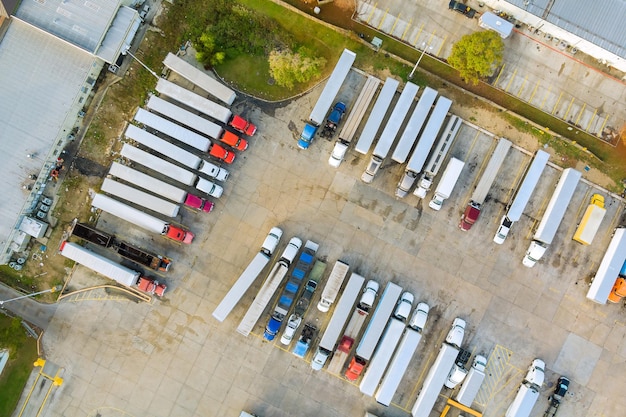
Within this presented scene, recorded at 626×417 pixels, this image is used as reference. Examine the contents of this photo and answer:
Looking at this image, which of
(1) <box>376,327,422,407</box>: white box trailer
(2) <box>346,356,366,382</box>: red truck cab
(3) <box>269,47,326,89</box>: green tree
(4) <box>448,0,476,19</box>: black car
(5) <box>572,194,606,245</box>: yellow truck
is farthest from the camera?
(4) <box>448,0,476,19</box>: black car

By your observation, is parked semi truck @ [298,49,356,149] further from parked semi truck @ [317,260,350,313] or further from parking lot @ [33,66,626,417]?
parked semi truck @ [317,260,350,313]

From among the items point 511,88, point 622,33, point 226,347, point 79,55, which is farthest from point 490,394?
point 79,55

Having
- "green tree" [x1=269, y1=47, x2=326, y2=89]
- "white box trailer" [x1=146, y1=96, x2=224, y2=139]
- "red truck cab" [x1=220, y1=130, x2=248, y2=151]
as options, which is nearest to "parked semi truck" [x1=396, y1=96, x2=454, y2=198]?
"green tree" [x1=269, y1=47, x2=326, y2=89]

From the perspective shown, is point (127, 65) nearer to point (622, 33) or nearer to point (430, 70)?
point (430, 70)

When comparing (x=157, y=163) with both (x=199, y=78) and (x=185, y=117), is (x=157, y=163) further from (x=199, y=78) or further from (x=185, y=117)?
(x=199, y=78)

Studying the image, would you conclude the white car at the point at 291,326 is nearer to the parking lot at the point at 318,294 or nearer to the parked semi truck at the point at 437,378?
the parking lot at the point at 318,294

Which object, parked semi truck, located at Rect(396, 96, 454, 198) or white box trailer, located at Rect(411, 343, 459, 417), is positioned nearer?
white box trailer, located at Rect(411, 343, 459, 417)

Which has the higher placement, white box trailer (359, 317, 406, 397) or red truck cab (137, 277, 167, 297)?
white box trailer (359, 317, 406, 397)
